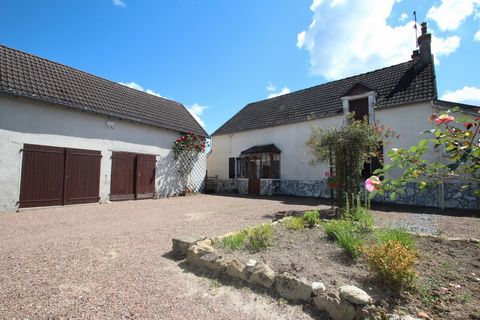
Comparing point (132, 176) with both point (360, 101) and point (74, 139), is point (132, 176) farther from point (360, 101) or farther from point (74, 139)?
point (360, 101)

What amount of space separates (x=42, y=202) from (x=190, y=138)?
709cm

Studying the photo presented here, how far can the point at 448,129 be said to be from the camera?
66.1 inches

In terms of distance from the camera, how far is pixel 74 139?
9.48 m

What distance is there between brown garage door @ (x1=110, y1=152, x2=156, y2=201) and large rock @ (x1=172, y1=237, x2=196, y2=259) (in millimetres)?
7596

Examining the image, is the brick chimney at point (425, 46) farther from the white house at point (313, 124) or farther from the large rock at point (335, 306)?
the large rock at point (335, 306)

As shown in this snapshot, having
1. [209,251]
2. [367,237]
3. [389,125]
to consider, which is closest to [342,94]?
[389,125]

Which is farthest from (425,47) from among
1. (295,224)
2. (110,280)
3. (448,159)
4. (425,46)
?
(110,280)

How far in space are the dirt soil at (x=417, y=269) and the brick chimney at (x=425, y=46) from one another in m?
11.2

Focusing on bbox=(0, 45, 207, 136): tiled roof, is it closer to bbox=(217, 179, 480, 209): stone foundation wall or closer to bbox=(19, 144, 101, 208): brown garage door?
bbox=(19, 144, 101, 208): brown garage door

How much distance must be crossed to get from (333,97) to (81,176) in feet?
41.0

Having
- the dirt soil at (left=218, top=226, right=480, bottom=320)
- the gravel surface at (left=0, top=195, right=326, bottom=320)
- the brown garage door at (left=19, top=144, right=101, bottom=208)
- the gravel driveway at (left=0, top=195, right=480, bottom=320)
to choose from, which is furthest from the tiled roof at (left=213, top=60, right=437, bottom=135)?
the brown garage door at (left=19, top=144, right=101, bottom=208)

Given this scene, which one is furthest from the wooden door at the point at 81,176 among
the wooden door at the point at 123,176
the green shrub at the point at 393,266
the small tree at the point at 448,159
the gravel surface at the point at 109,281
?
the small tree at the point at 448,159

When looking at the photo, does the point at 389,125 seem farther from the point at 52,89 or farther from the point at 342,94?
the point at 52,89

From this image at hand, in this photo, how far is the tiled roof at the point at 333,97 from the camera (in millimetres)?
11023
